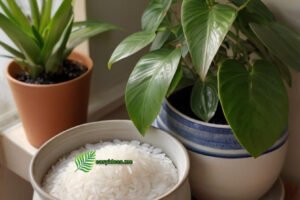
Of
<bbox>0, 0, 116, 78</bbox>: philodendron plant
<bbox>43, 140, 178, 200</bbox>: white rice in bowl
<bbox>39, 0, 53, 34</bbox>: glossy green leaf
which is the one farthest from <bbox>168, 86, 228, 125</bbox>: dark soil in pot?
<bbox>39, 0, 53, 34</bbox>: glossy green leaf

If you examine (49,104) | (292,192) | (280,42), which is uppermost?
→ (280,42)

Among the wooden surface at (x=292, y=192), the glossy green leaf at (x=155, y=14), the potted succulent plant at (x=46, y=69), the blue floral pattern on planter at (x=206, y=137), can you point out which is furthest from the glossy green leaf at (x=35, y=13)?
the wooden surface at (x=292, y=192)

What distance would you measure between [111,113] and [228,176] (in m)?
0.51

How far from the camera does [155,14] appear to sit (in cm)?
87

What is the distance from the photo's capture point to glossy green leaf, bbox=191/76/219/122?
2.62ft

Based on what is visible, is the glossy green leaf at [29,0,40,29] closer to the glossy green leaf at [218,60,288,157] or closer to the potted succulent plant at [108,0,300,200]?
the potted succulent plant at [108,0,300,200]

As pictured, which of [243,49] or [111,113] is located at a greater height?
[243,49]

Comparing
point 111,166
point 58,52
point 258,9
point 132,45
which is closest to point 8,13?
point 58,52

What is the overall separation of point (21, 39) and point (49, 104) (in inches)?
5.9

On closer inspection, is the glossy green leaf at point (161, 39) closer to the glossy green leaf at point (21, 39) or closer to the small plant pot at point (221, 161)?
the small plant pot at point (221, 161)

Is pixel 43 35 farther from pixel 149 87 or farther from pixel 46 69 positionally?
pixel 149 87

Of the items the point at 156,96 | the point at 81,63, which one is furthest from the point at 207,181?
the point at 81,63

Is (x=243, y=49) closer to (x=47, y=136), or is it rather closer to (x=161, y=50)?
(x=161, y=50)

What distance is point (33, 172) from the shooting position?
2.54 ft
